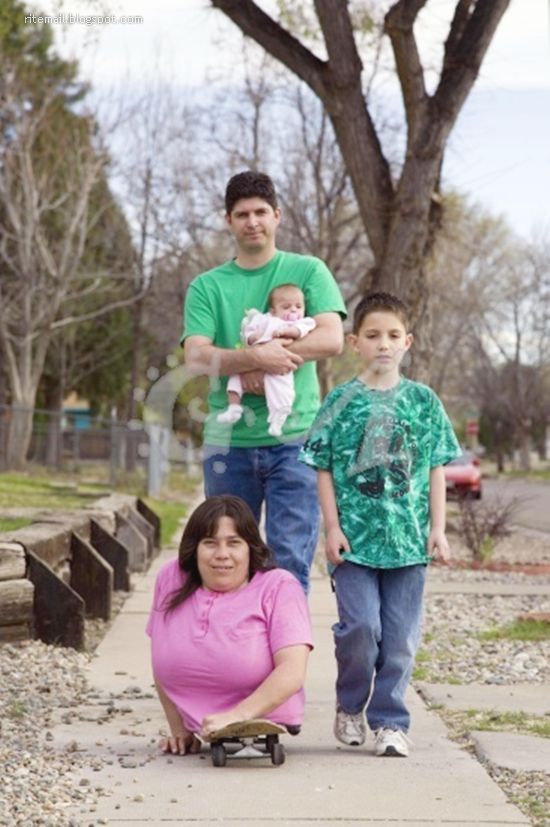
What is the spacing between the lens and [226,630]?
5625 millimetres

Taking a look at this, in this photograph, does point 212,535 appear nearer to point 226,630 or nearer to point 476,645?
point 226,630

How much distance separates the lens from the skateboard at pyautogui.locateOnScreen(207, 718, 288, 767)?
208 inches

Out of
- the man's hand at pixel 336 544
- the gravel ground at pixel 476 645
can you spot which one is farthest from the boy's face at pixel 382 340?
the gravel ground at pixel 476 645

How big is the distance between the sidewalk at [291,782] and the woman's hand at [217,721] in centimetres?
14

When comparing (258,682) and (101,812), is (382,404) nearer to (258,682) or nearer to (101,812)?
(258,682)

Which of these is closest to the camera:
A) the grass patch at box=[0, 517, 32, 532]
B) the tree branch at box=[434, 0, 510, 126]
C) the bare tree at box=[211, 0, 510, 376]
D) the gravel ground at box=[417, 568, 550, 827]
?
the gravel ground at box=[417, 568, 550, 827]

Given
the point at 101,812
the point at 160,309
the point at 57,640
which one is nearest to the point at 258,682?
the point at 101,812

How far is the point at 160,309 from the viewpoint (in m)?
44.2

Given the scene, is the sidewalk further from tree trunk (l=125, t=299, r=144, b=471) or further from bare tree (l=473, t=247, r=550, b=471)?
bare tree (l=473, t=247, r=550, b=471)

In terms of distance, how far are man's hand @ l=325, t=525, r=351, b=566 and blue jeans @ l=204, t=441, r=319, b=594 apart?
46 centimetres

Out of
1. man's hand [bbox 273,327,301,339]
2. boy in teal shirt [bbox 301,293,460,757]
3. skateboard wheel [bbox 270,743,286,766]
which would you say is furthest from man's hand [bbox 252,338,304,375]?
skateboard wheel [bbox 270,743,286,766]

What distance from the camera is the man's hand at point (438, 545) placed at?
18.5 feet

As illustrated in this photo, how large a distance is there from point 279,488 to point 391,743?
109 cm

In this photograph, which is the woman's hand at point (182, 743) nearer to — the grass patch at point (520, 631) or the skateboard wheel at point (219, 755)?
the skateboard wheel at point (219, 755)
